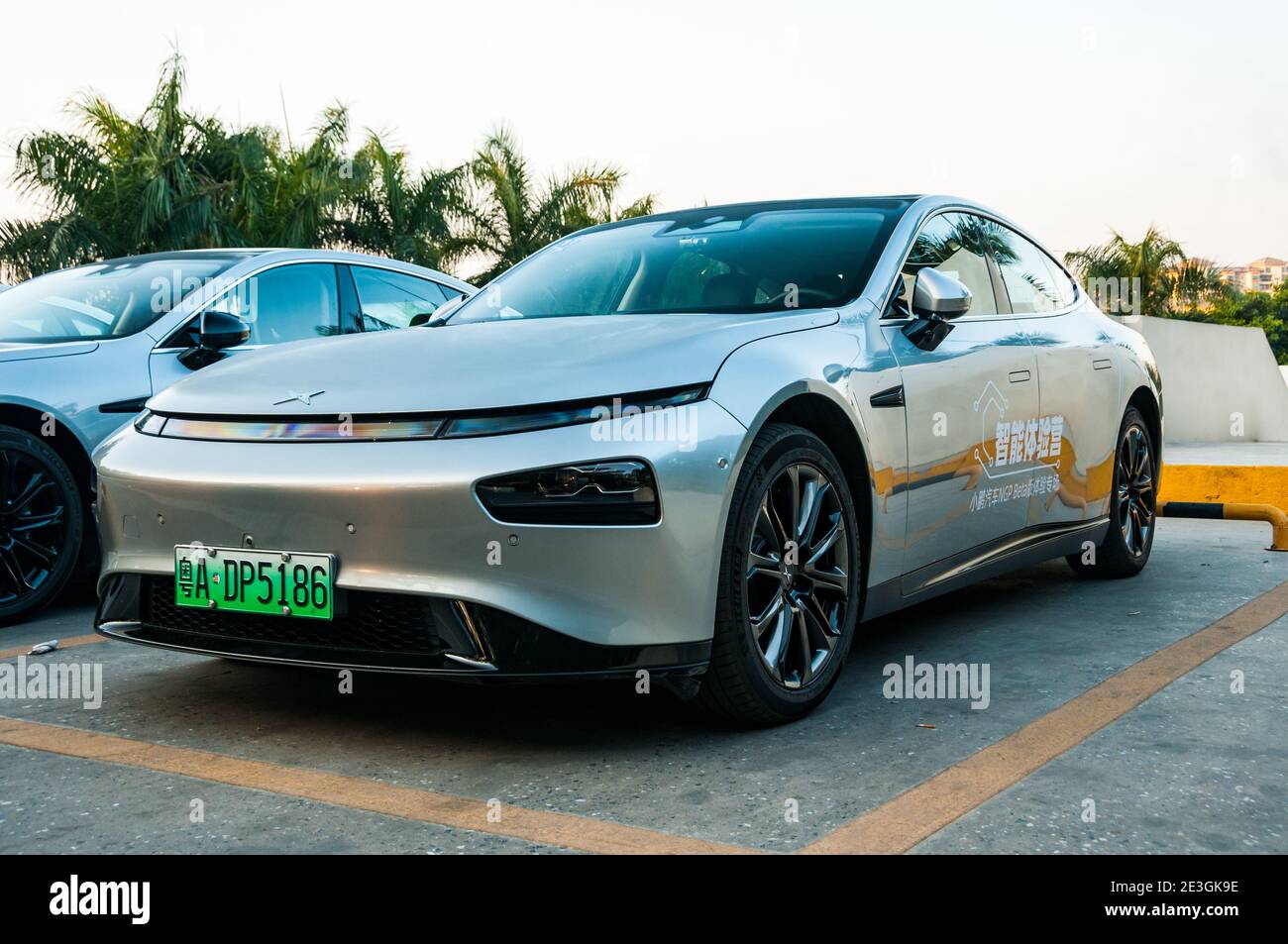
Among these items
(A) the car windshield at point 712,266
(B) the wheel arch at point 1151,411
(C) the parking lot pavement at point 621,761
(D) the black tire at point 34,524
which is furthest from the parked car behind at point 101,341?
(B) the wheel arch at point 1151,411

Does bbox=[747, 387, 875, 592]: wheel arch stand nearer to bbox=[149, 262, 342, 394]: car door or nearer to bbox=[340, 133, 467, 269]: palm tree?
bbox=[149, 262, 342, 394]: car door

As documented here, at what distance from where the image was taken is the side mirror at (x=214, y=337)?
5.44 metres

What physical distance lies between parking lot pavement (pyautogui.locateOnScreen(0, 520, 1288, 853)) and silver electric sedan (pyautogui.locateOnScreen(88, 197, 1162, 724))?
0.84 feet

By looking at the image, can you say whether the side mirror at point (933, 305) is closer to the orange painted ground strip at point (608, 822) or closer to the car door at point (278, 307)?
the orange painted ground strip at point (608, 822)

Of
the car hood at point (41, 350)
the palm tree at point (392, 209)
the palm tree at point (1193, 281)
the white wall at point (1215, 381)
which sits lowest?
the white wall at point (1215, 381)

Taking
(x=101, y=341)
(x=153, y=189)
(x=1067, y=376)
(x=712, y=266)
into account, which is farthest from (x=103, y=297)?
(x=153, y=189)

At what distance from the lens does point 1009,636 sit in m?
4.79

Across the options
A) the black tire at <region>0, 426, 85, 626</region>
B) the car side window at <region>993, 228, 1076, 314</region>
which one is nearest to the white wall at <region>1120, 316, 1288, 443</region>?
the car side window at <region>993, 228, 1076, 314</region>

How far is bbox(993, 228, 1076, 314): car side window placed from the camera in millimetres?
5168

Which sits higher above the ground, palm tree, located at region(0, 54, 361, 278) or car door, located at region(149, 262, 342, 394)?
palm tree, located at region(0, 54, 361, 278)

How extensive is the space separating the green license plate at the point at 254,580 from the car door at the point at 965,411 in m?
1.78

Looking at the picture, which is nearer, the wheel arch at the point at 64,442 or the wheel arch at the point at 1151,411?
the wheel arch at the point at 64,442

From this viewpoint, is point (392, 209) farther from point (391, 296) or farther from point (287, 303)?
point (287, 303)
